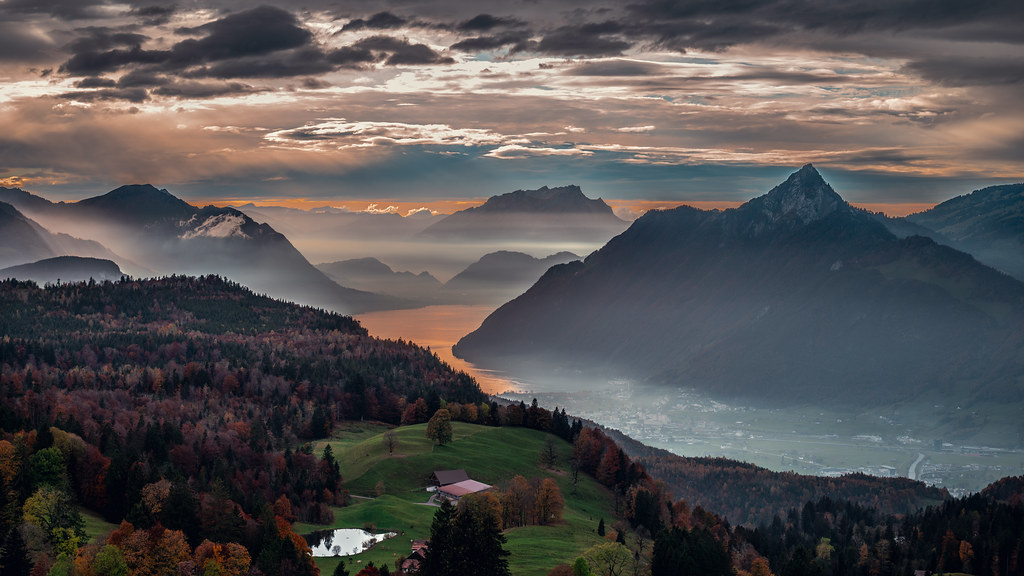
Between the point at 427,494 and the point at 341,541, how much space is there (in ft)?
108

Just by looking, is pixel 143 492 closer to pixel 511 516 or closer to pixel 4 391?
pixel 511 516

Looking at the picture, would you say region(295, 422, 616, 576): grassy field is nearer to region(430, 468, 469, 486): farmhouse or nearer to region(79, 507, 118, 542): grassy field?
region(430, 468, 469, 486): farmhouse

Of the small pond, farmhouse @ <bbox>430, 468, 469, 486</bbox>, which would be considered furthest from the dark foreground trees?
farmhouse @ <bbox>430, 468, 469, 486</bbox>

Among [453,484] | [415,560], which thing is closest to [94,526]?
[415,560]

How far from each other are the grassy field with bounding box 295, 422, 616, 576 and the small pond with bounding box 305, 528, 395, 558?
197 cm

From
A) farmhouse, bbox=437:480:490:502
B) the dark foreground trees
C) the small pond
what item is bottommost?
the small pond

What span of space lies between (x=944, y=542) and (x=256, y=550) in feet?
373

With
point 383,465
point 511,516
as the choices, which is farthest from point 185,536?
point 383,465

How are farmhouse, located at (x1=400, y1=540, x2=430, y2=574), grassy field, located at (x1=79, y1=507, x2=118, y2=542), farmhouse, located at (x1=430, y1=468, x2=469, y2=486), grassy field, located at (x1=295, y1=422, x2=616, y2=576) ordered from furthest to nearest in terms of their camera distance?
farmhouse, located at (x1=430, y1=468, x2=469, y2=486) < grassy field, located at (x1=295, y1=422, x2=616, y2=576) < grassy field, located at (x1=79, y1=507, x2=118, y2=542) < farmhouse, located at (x1=400, y1=540, x2=430, y2=574)

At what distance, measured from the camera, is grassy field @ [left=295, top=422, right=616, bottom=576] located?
109188 millimetres

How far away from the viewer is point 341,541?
11712 centimetres

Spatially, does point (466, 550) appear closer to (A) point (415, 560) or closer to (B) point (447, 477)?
(A) point (415, 560)

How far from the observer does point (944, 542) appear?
157 meters

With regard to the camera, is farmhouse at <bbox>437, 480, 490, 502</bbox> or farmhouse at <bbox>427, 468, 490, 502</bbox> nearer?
farmhouse at <bbox>437, 480, 490, 502</bbox>
